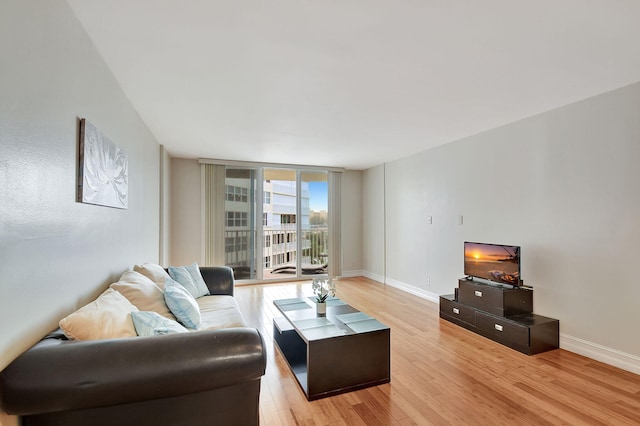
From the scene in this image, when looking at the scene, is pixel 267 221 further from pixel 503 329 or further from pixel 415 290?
pixel 503 329

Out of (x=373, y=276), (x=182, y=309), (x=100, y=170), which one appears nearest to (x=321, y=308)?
(x=182, y=309)

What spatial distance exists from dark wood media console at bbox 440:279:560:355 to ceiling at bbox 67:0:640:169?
1999 millimetres

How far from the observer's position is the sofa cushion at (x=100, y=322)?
1.38 metres

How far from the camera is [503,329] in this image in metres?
3.18

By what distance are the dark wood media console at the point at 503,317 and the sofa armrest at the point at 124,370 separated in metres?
2.80

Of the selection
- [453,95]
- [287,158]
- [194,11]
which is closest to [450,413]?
[453,95]

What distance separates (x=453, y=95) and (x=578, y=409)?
2.61 metres

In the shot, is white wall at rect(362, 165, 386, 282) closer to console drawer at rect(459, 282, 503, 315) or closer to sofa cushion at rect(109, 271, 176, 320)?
console drawer at rect(459, 282, 503, 315)

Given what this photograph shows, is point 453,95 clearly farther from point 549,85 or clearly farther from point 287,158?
point 287,158

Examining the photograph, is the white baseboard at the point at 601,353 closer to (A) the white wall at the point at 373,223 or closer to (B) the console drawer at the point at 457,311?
(B) the console drawer at the point at 457,311

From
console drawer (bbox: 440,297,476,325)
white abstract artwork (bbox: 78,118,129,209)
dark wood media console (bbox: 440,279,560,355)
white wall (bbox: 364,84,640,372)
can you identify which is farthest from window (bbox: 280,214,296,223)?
white abstract artwork (bbox: 78,118,129,209)

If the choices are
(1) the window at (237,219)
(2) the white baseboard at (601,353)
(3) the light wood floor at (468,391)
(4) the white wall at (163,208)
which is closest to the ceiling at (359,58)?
(4) the white wall at (163,208)

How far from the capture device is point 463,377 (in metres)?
2.53

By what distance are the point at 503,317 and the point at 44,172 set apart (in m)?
3.93
